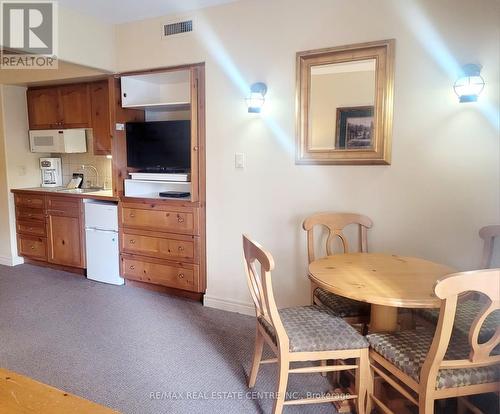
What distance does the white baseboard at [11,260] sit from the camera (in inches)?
179

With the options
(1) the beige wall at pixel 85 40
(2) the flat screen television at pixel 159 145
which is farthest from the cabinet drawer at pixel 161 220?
(1) the beige wall at pixel 85 40

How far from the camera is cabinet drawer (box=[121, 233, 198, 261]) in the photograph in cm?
342

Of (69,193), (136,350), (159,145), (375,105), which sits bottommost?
(136,350)

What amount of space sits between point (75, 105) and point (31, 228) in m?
1.55

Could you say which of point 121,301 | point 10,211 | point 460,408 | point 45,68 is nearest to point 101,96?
point 45,68

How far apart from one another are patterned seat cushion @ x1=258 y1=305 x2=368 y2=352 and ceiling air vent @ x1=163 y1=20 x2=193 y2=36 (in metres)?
2.52

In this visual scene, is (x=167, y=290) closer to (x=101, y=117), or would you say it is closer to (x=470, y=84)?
(x=101, y=117)

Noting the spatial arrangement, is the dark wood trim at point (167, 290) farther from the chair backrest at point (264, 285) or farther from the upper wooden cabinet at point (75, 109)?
the chair backrest at point (264, 285)

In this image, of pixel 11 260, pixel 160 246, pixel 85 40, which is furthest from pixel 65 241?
pixel 85 40

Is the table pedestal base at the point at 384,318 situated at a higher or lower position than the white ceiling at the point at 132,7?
lower

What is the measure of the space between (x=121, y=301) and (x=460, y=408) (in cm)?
274

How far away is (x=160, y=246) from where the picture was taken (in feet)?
11.7

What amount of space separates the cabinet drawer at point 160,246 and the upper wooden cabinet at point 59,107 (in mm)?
1528

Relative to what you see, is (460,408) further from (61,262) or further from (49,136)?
(49,136)
